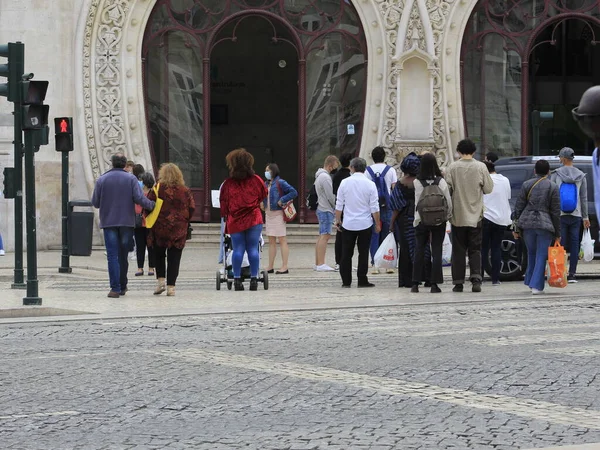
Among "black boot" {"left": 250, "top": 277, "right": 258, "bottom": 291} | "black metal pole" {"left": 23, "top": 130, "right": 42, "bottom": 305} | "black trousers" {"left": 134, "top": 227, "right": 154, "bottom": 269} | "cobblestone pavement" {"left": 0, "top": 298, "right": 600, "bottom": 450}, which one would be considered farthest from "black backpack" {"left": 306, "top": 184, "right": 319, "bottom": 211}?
"cobblestone pavement" {"left": 0, "top": 298, "right": 600, "bottom": 450}

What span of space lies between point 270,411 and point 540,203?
9666 millimetres

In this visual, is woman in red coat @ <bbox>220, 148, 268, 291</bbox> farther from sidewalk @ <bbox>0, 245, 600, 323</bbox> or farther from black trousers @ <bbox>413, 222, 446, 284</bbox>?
black trousers @ <bbox>413, 222, 446, 284</bbox>

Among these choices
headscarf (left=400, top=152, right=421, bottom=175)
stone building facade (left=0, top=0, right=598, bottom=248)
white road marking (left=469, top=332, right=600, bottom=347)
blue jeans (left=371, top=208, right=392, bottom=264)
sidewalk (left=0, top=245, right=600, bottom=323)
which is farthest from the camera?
stone building facade (left=0, top=0, right=598, bottom=248)

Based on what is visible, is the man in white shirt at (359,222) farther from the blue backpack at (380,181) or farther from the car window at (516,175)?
the car window at (516,175)

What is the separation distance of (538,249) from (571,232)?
6.07ft

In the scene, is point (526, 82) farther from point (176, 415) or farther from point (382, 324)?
point (176, 415)

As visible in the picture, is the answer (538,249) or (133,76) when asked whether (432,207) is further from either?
(133,76)

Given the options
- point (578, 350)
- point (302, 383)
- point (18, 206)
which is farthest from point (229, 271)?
point (302, 383)

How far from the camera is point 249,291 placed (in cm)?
1773

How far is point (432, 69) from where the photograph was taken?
28438mm

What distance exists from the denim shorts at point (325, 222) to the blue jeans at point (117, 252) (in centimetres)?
502

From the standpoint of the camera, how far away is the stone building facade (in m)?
27.1

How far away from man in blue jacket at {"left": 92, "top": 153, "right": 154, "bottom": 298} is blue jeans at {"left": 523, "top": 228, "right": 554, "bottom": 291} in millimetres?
4680

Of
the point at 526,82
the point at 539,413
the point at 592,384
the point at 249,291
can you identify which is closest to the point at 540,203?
the point at 249,291
